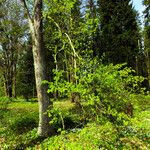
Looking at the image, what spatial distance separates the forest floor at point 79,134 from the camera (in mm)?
6504

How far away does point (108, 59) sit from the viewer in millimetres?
37125

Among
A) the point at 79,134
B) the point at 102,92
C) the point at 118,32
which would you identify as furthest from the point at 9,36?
the point at 102,92

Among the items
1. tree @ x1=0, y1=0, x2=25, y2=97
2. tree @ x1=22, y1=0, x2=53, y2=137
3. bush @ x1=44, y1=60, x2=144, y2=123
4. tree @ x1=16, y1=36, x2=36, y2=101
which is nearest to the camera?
bush @ x1=44, y1=60, x2=144, y2=123

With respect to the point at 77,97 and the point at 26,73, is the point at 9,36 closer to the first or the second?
the point at 26,73

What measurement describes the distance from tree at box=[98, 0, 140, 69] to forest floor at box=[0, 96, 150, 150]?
19199 mm

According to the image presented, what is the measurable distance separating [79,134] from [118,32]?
33.8 m

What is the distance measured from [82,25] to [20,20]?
96.9 feet

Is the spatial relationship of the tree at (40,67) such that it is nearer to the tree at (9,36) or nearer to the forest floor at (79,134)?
the forest floor at (79,134)

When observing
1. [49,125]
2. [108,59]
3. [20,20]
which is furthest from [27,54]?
[49,125]

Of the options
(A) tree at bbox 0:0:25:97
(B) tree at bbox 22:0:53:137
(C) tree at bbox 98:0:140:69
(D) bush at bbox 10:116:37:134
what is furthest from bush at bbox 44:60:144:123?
(C) tree at bbox 98:0:140:69

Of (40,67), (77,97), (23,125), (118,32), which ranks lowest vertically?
(23,125)

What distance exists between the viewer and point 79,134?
7.20 meters

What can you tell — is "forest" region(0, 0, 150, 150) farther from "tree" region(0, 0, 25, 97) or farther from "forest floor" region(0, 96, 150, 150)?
"tree" region(0, 0, 25, 97)

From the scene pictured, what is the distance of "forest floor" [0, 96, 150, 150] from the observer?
21.3 feet
